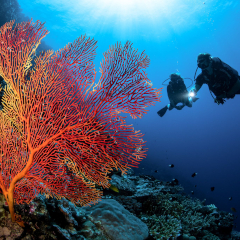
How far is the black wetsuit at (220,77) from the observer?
7559 millimetres

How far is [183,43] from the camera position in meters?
40.4

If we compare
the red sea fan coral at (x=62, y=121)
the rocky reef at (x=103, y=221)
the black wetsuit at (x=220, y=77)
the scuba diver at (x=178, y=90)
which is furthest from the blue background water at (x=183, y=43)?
the red sea fan coral at (x=62, y=121)

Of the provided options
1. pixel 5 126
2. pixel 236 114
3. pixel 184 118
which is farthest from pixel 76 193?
pixel 184 118

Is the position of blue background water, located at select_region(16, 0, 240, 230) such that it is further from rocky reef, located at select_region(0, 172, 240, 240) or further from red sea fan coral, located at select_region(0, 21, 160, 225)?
red sea fan coral, located at select_region(0, 21, 160, 225)

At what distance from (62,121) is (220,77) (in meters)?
8.84

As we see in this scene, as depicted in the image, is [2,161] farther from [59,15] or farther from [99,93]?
[59,15]

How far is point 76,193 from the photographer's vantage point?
2.27 meters

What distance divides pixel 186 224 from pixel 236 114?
238ft

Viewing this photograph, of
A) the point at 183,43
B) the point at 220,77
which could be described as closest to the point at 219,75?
the point at 220,77

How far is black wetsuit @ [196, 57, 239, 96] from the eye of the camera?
24.8ft

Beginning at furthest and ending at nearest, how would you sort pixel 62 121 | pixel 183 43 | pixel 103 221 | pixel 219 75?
pixel 183 43, pixel 219 75, pixel 103 221, pixel 62 121

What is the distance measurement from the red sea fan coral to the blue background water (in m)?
14.8

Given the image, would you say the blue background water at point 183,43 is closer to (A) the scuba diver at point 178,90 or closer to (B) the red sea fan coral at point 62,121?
(A) the scuba diver at point 178,90

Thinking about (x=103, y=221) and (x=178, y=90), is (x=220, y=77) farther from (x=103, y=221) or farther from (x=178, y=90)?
(x=103, y=221)
